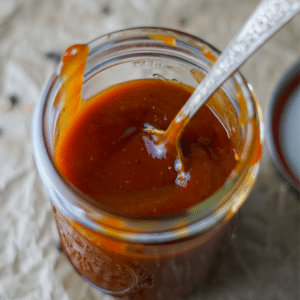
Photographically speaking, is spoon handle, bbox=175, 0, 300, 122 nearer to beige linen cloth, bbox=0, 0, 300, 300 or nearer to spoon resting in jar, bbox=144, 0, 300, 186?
spoon resting in jar, bbox=144, 0, 300, 186

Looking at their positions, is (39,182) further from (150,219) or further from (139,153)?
(150,219)

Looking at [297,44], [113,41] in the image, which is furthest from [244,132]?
[297,44]

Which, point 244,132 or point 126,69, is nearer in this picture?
point 244,132

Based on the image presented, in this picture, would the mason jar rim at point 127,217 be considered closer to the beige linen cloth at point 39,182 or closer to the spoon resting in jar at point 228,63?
the spoon resting in jar at point 228,63

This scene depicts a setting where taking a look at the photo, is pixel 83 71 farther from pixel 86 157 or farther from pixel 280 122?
pixel 280 122

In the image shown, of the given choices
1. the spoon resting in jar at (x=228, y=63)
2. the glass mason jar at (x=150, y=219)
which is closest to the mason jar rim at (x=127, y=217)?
the glass mason jar at (x=150, y=219)
